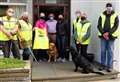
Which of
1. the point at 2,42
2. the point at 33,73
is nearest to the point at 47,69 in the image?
the point at 33,73

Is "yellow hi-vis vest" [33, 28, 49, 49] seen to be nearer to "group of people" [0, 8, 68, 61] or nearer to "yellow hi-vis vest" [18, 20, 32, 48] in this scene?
"group of people" [0, 8, 68, 61]

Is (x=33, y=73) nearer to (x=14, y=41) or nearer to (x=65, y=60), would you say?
(x=14, y=41)

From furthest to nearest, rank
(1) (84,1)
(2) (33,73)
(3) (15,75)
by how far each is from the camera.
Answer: (1) (84,1)
(2) (33,73)
(3) (15,75)

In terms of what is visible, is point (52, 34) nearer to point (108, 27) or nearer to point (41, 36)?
point (41, 36)

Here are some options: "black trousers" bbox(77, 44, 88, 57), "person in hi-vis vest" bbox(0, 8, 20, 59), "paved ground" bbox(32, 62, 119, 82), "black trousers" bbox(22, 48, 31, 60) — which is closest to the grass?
"paved ground" bbox(32, 62, 119, 82)

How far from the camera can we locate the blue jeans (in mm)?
12164

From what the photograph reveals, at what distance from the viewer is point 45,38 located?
13391mm

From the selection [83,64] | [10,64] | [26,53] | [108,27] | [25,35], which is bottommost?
[83,64]

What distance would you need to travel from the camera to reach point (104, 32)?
1218 cm

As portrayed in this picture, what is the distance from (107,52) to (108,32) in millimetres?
627

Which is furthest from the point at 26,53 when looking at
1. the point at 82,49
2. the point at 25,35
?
the point at 82,49

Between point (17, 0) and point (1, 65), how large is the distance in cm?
497

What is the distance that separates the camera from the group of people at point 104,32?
1202 cm

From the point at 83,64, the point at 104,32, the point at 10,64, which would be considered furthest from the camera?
the point at 104,32
